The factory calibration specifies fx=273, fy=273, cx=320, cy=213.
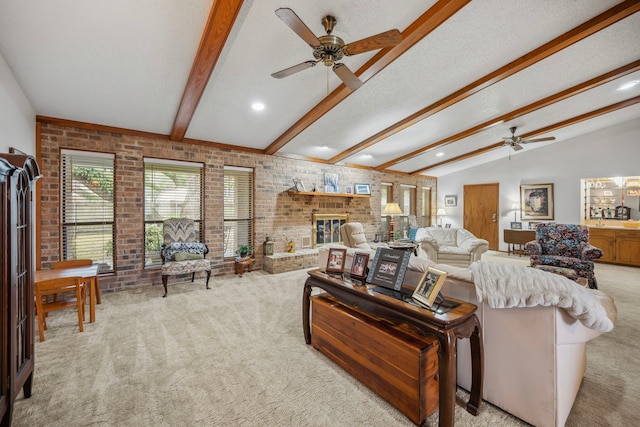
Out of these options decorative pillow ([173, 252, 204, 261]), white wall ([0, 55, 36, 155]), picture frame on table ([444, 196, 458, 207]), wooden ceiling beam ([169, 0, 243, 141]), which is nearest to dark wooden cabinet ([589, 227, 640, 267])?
picture frame on table ([444, 196, 458, 207])

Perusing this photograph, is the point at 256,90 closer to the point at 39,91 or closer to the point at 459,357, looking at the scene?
the point at 39,91

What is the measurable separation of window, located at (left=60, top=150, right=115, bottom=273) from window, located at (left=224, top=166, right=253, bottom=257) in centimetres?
173

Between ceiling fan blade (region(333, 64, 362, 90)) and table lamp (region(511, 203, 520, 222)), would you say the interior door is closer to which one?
table lamp (region(511, 203, 520, 222))

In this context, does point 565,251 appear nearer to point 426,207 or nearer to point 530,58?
point 530,58

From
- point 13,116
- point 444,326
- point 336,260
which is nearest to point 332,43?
point 336,260

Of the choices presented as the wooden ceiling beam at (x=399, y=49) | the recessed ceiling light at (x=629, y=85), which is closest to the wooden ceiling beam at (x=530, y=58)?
the wooden ceiling beam at (x=399, y=49)

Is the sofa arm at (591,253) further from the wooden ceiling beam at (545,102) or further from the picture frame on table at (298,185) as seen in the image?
the picture frame on table at (298,185)

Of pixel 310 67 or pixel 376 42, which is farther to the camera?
pixel 310 67

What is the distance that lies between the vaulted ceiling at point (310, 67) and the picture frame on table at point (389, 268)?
164 centimetres

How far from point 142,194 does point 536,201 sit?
29.6 ft

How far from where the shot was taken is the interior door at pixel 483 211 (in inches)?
313

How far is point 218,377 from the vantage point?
2000 mm

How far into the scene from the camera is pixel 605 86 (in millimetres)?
4129

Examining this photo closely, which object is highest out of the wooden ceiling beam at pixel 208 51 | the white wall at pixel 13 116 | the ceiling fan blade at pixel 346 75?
the wooden ceiling beam at pixel 208 51
